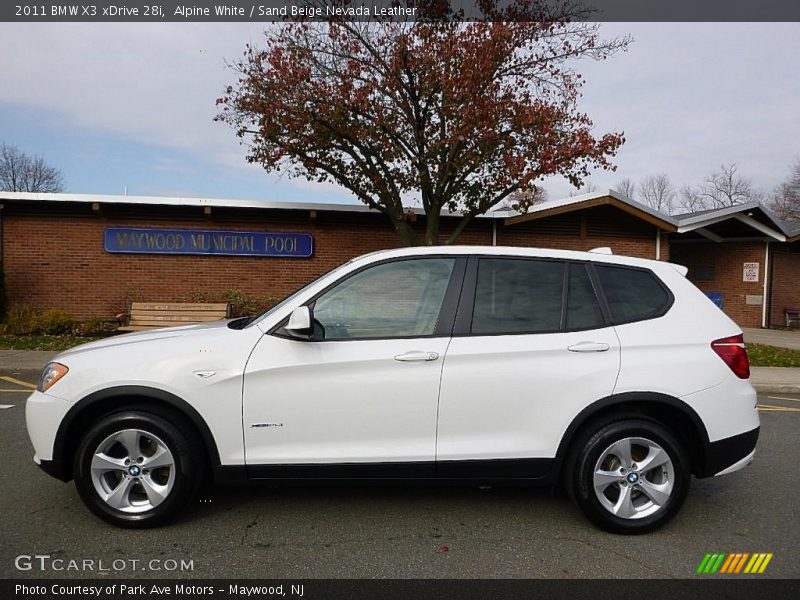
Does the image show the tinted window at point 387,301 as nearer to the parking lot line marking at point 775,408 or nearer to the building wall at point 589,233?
the parking lot line marking at point 775,408

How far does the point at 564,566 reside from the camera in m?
2.80

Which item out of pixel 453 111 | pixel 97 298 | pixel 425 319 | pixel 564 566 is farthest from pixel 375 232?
pixel 564 566

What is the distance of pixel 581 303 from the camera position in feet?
10.9

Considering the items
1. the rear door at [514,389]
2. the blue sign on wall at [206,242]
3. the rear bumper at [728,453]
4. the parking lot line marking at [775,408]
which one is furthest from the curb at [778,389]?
the blue sign on wall at [206,242]

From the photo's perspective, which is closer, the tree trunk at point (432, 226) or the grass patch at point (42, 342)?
the grass patch at point (42, 342)

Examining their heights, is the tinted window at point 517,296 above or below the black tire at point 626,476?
above

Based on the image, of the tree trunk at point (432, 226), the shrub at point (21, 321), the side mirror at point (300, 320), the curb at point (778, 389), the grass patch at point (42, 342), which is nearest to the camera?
the side mirror at point (300, 320)

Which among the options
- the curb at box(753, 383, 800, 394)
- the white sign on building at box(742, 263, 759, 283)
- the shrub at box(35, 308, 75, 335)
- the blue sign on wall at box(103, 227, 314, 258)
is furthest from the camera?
the white sign on building at box(742, 263, 759, 283)

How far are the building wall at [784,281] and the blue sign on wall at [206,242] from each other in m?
14.9

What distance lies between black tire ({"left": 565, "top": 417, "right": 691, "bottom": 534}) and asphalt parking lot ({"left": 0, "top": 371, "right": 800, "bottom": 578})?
0.12 m

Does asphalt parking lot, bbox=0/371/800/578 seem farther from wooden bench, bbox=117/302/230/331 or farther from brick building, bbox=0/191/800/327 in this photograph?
brick building, bbox=0/191/800/327

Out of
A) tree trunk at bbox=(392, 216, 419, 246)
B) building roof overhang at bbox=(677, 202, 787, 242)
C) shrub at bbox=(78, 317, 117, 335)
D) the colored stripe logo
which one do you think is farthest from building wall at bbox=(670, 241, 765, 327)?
shrub at bbox=(78, 317, 117, 335)

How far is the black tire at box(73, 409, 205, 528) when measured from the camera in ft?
10.00

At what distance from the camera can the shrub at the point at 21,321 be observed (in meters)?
11.5
